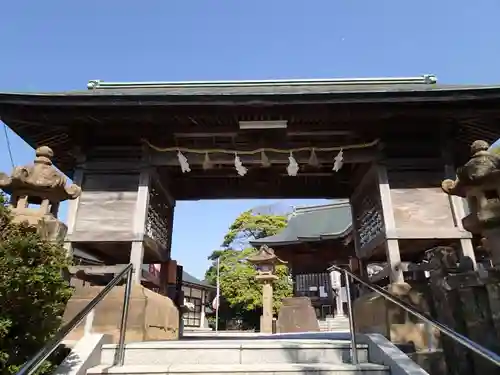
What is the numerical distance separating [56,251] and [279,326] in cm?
1238

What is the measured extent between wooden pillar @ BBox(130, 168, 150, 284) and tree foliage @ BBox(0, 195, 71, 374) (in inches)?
108

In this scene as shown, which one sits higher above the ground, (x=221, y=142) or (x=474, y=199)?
(x=221, y=142)

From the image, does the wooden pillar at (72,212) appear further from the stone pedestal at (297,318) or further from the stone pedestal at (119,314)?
the stone pedestal at (297,318)

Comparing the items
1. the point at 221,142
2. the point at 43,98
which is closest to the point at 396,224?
the point at 221,142

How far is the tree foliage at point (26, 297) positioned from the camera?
3.03 meters

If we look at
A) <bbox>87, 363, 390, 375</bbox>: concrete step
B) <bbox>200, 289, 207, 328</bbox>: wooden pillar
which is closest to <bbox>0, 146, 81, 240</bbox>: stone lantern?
<bbox>87, 363, 390, 375</bbox>: concrete step

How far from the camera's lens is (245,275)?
2777cm

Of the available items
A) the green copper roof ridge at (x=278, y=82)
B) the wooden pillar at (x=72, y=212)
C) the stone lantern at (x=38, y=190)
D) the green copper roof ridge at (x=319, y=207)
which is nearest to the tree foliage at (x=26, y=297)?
the stone lantern at (x=38, y=190)

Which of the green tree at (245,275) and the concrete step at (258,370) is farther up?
the green tree at (245,275)

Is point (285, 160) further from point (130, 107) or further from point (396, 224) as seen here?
point (130, 107)

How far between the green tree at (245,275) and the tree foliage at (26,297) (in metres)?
21.1

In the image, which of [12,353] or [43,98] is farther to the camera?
[43,98]

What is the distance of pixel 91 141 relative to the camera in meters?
7.31

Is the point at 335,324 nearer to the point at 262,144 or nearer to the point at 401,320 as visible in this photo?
the point at 262,144
